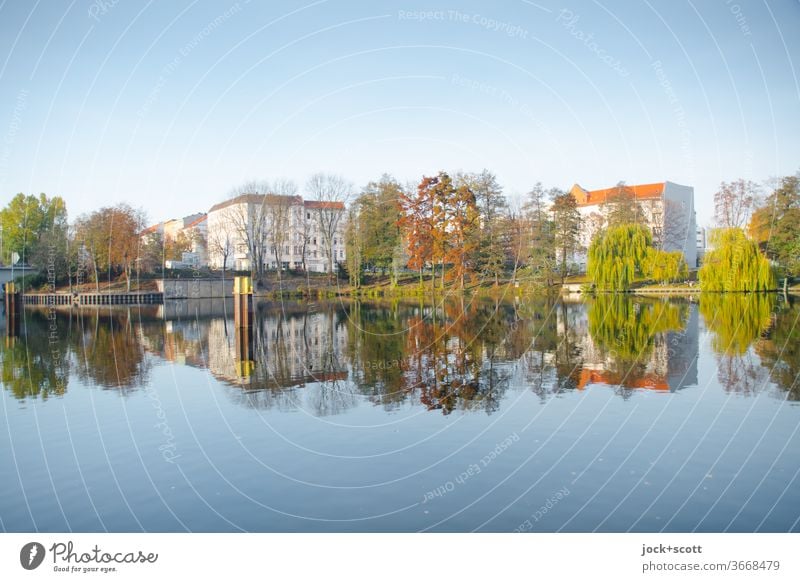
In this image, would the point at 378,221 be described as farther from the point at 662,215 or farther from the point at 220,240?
the point at 220,240

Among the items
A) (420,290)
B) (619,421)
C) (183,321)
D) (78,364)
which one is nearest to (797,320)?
(619,421)

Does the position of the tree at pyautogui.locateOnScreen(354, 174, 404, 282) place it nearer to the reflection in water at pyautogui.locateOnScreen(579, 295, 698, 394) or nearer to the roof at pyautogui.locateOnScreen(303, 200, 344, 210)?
the roof at pyautogui.locateOnScreen(303, 200, 344, 210)

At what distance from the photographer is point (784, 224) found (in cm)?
4519

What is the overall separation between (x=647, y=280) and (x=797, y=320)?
28950 mm

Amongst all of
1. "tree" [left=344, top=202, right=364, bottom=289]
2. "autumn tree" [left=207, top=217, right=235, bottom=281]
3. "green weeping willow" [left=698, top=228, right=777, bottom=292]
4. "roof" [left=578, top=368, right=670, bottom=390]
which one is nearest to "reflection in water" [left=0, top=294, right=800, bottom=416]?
"roof" [left=578, top=368, right=670, bottom=390]

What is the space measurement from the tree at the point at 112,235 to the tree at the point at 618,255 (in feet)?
124

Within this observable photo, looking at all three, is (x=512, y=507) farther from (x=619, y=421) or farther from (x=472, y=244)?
(x=472, y=244)

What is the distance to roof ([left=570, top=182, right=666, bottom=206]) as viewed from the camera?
182ft

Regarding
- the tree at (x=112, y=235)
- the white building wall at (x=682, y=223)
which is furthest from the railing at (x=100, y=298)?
the white building wall at (x=682, y=223)

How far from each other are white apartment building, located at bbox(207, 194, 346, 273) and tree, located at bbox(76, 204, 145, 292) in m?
7.90

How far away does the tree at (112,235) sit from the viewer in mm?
56094

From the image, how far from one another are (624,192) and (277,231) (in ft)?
95.8

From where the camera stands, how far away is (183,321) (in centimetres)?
3209
